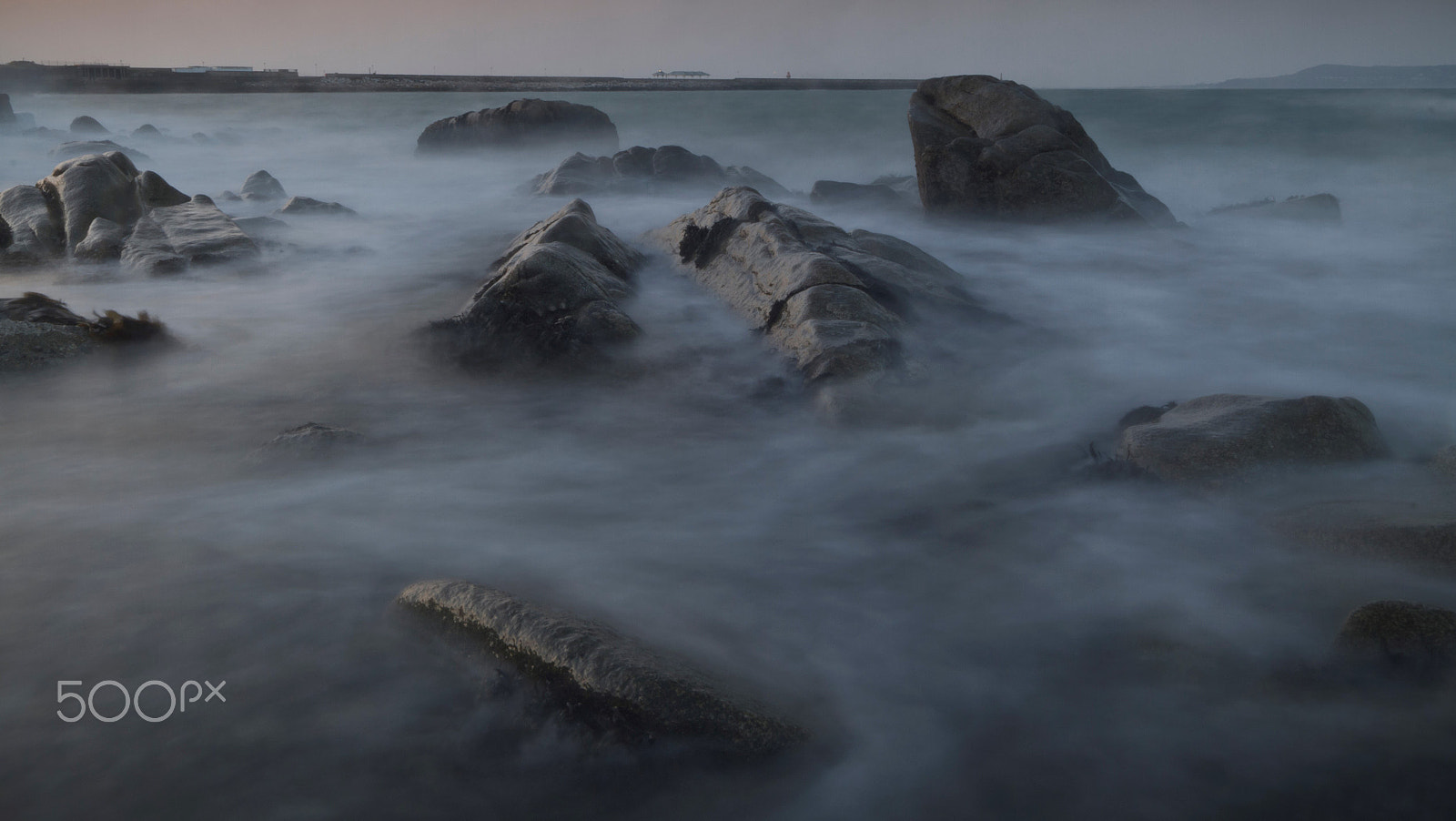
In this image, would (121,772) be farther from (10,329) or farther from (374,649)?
(10,329)

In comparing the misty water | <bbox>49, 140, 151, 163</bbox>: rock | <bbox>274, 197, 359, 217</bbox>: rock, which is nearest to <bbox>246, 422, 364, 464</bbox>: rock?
the misty water

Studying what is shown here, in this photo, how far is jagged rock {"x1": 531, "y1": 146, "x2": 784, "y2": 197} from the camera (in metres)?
15.9

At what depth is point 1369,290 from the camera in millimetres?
9477

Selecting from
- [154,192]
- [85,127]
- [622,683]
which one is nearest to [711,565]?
[622,683]

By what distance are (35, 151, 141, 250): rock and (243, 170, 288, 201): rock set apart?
218 inches

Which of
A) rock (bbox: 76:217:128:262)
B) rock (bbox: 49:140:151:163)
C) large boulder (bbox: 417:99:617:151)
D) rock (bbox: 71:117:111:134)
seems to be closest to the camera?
rock (bbox: 76:217:128:262)

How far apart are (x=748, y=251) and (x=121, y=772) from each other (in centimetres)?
586

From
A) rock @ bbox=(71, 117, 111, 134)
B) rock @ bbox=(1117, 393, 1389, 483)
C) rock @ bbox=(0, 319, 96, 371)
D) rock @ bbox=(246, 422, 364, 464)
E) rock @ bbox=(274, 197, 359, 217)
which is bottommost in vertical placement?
→ rock @ bbox=(246, 422, 364, 464)

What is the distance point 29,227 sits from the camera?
10297 millimetres

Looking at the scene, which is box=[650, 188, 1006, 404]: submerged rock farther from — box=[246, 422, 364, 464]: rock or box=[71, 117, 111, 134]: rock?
box=[71, 117, 111, 134]: rock

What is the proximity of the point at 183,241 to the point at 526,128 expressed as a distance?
53.4 feet

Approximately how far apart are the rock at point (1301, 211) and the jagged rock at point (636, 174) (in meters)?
8.17

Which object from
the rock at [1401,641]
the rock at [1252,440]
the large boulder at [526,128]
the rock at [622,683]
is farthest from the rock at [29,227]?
the large boulder at [526,128]

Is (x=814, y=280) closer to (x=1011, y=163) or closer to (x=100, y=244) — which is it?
(x=1011, y=163)
